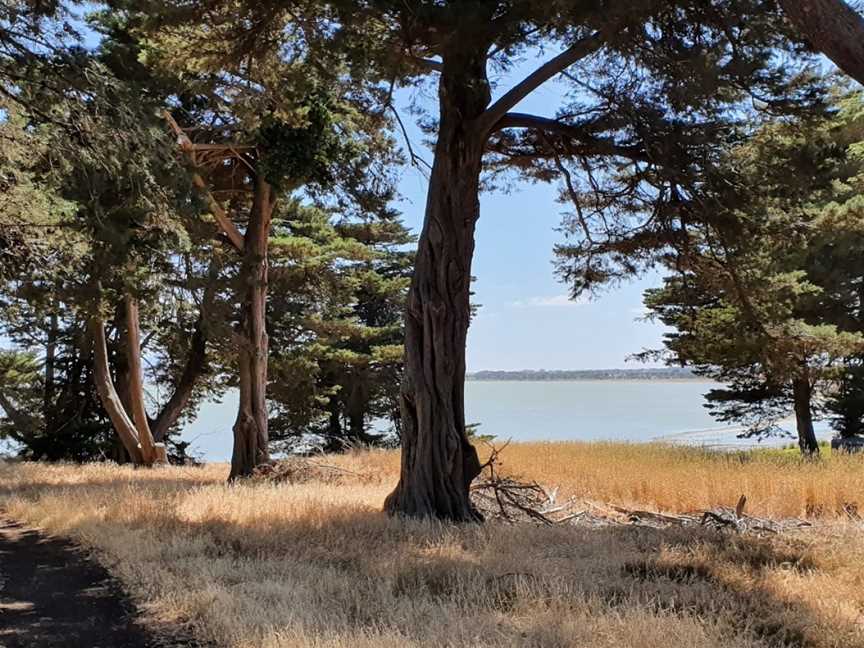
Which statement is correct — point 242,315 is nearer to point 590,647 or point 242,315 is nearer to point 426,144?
point 426,144

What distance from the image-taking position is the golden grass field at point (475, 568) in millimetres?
3900

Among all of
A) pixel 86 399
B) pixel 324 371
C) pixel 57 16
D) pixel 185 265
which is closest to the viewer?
pixel 57 16

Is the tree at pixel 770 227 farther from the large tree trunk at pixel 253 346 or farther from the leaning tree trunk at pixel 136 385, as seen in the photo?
the leaning tree trunk at pixel 136 385

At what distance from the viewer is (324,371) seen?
24.7 m

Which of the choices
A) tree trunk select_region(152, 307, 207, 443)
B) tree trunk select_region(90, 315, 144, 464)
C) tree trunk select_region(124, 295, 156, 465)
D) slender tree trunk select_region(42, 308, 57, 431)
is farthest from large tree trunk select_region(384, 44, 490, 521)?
slender tree trunk select_region(42, 308, 57, 431)

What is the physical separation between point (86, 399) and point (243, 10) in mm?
15516

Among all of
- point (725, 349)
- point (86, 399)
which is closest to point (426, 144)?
point (725, 349)

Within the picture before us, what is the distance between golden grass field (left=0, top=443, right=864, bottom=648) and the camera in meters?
3.90

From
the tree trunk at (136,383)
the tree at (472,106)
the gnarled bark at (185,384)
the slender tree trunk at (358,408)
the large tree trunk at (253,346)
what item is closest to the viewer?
the tree at (472,106)

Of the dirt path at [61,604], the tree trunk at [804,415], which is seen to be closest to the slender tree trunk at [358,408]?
the tree trunk at [804,415]

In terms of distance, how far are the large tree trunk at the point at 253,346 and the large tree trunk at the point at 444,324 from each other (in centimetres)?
533

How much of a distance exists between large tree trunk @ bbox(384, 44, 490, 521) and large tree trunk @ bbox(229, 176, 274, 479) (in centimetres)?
533

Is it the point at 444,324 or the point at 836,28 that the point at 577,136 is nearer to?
the point at 444,324

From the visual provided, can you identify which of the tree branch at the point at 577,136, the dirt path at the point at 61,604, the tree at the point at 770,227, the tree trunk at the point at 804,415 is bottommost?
the dirt path at the point at 61,604
